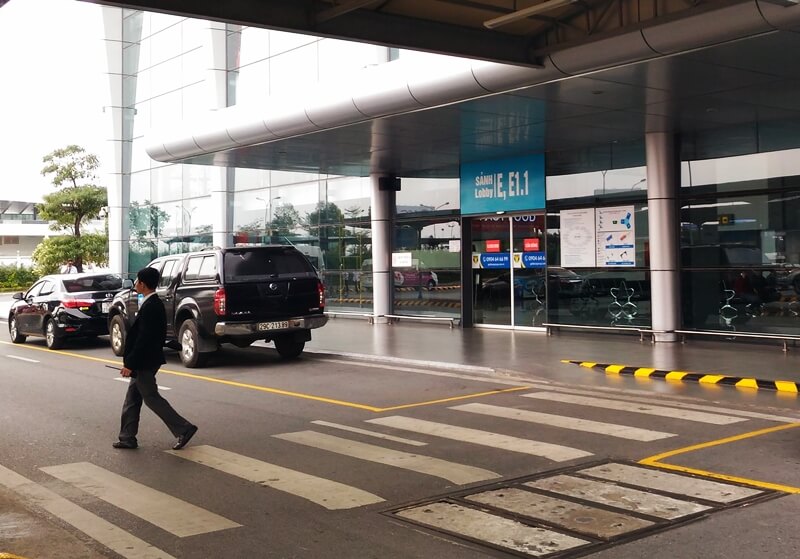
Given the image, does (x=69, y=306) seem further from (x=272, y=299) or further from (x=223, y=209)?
(x=223, y=209)

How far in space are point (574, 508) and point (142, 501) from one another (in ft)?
10.7

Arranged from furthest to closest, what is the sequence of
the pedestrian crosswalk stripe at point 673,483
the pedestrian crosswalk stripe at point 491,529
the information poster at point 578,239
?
1. the information poster at point 578,239
2. the pedestrian crosswalk stripe at point 673,483
3. the pedestrian crosswalk stripe at point 491,529

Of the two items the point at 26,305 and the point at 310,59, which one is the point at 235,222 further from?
the point at 26,305

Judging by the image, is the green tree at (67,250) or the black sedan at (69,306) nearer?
the black sedan at (69,306)

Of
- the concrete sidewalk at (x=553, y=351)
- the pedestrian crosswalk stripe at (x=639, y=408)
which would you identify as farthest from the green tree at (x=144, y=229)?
the pedestrian crosswalk stripe at (x=639, y=408)

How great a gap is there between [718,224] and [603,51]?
22.4 ft

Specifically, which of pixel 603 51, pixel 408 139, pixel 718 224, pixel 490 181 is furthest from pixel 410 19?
pixel 490 181

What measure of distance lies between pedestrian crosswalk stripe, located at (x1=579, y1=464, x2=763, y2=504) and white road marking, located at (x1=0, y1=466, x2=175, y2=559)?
11.8 feet

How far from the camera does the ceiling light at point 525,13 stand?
10.4 m

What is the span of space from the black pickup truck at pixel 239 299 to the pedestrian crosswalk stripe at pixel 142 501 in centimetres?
684

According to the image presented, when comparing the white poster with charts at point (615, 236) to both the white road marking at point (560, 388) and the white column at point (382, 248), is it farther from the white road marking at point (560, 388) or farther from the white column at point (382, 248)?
the white column at point (382, 248)

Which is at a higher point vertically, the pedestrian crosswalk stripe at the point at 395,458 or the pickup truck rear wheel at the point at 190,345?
the pickup truck rear wheel at the point at 190,345

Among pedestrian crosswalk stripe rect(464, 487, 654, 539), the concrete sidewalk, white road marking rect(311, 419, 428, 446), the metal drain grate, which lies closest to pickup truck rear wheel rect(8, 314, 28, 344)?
the concrete sidewalk

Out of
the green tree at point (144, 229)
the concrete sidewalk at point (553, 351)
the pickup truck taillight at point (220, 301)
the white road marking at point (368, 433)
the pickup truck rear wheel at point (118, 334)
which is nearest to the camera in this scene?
the white road marking at point (368, 433)
